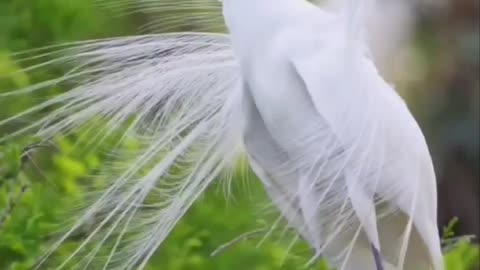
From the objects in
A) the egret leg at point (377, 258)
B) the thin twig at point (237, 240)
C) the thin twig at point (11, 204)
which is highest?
the thin twig at point (11, 204)

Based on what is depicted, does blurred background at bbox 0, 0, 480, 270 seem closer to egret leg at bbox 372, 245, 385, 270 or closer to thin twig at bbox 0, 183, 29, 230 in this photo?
thin twig at bbox 0, 183, 29, 230

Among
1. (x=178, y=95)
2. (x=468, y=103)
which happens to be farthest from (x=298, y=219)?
(x=468, y=103)

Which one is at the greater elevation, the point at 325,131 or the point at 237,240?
the point at 325,131

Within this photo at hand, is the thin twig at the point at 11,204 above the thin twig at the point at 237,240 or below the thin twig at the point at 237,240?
above

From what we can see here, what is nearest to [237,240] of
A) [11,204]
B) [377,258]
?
[377,258]

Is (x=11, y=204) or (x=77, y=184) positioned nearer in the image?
(x=11, y=204)

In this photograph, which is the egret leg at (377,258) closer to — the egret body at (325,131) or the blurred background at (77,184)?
the egret body at (325,131)

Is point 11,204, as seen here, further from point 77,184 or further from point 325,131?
point 325,131

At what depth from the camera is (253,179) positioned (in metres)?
1.79

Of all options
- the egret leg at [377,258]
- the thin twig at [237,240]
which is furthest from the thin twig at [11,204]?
the egret leg at [377,258]

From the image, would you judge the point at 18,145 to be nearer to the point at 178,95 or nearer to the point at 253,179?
the point at 178,95

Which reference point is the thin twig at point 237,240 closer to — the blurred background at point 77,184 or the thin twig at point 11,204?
the blurred background at point 77,184

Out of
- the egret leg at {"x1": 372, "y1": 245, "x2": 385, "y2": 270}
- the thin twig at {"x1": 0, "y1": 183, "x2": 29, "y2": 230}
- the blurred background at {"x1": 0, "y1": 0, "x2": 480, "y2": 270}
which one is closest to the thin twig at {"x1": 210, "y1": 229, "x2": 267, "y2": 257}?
the blurred background at {"x1": 0, "y1": 0, "x2": 480, "y2": 270}

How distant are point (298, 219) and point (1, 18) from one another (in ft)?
1.94
